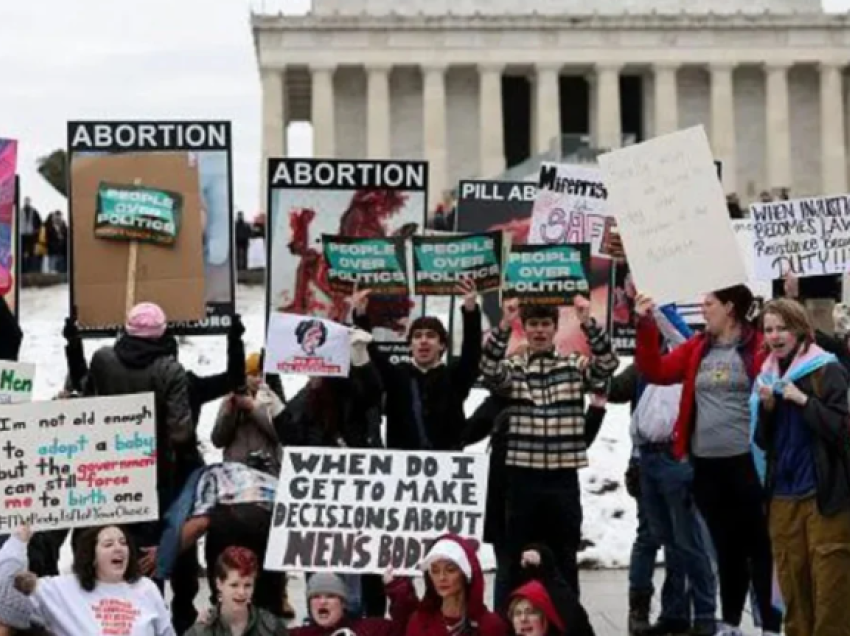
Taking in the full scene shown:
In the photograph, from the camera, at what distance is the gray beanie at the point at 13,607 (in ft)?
25.1

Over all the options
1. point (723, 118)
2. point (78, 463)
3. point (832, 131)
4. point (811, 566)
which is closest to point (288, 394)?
point (78, 463)

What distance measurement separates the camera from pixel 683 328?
33.2 ft

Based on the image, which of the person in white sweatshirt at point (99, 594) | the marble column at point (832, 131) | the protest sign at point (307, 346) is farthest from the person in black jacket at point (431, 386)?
the marble column at point (832, 131)

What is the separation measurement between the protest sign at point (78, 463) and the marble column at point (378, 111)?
51012 millimetres

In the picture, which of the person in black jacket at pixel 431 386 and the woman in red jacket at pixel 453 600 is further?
the person in black jacket at pixel 431 386

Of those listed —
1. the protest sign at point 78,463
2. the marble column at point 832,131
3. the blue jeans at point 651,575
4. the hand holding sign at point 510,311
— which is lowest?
the blue jeans at point 651,575

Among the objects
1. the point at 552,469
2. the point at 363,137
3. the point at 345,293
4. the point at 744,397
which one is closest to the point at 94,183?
the point at 345,293

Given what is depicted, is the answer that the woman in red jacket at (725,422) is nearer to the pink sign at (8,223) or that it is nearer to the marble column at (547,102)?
the pink sign at (8,223)

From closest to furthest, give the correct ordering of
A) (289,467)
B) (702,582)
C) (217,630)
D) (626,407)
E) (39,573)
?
(217,630) → (289,467) → (39,573) → (702,582) → (626,407)

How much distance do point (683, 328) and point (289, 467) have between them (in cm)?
276

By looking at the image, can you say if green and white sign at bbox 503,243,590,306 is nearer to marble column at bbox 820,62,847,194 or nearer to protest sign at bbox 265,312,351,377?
protest sign at bbox 265,312,351,377

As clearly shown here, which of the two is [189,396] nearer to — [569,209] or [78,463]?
[78,463]

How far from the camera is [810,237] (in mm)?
11227

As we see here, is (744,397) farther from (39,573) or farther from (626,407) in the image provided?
(626,407)
